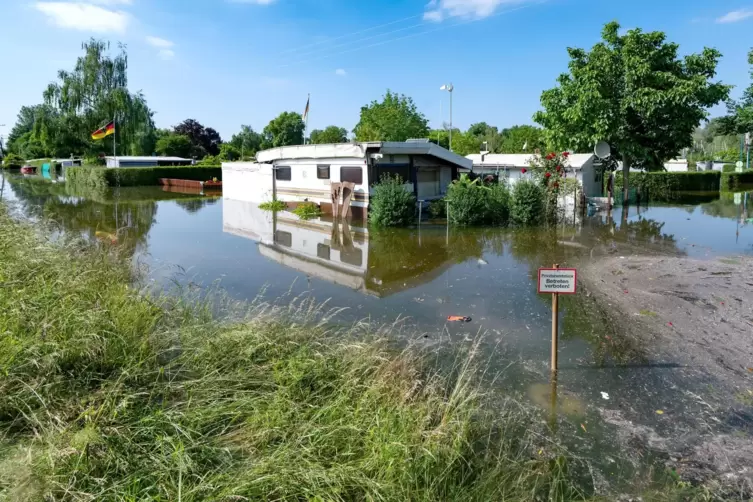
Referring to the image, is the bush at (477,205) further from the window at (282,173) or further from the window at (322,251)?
the window at (282,173)

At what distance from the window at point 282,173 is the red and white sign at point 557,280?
63.8 ft

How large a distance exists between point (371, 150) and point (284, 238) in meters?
4.87

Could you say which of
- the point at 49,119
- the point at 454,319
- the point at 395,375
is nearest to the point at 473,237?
the point at 454,319

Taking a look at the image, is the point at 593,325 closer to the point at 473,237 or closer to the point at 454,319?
the point at 454,319

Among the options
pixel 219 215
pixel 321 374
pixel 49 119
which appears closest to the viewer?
pixel 321 374

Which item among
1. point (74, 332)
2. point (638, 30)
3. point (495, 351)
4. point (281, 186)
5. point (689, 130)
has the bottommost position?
point (495, 351)

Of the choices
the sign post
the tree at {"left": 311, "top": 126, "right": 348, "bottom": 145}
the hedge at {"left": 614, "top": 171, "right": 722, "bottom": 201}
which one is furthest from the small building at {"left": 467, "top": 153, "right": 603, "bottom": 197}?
the tree at {"left": 311, "top": 126, "right": 348, "bottom": 145}

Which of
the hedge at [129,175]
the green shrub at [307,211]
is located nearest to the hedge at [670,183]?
the green shrub at [307,211]

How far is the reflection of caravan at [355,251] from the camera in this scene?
A: 1079 cm

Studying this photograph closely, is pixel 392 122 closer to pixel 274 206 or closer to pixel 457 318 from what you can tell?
pixel 274 206

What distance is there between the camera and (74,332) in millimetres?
4859

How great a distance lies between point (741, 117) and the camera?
72.1 ft

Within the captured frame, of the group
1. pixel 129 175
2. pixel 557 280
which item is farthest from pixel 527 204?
pixel 129 175

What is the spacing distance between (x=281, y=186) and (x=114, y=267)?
55.5 ft
